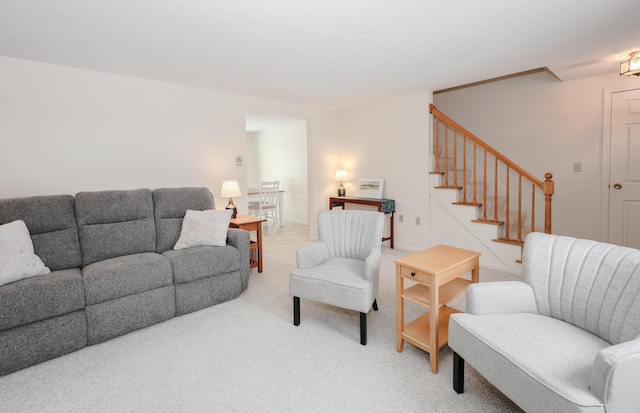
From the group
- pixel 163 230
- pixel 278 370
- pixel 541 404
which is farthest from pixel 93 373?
pixel 541 404

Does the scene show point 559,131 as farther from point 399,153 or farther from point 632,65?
point 399,153

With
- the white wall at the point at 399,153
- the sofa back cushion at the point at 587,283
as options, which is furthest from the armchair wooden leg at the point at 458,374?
the white wall at the point at 399,153

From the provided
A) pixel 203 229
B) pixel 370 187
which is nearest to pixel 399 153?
pixel 370 187

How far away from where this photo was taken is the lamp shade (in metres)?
4.05

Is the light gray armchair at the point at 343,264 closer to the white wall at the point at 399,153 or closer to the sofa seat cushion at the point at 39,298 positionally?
the sofa seat cushion at the point at 39,298

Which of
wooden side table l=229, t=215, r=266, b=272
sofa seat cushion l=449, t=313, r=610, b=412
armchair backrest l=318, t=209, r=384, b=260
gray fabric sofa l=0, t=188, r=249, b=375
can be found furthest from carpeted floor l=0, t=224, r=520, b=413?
wooden side table l=229, t=215, r=266, b=272

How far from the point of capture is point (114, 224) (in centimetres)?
290

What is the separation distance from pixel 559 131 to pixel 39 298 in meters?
5.41

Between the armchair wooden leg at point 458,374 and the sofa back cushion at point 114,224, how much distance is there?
266cm

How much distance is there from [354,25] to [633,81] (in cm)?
335

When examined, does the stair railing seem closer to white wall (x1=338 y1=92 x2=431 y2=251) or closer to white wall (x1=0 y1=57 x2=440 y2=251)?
white wall (x1=338 y1=92 x2=431 y2=251)

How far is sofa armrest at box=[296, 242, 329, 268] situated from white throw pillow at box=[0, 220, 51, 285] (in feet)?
6.04

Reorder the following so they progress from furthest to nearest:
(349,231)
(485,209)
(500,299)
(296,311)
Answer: (485,209) < (349,231) < (296,311) < (500,299)

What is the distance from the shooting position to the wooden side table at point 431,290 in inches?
74.5
